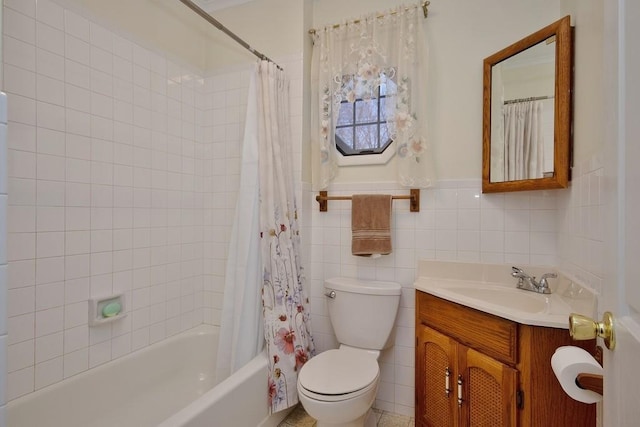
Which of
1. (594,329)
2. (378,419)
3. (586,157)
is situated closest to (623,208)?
(594,329)

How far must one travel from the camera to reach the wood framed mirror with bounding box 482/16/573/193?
51.3 inches

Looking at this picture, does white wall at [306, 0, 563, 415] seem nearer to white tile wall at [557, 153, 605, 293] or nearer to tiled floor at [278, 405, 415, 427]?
tiled floor at [278, 405, 415, 427]

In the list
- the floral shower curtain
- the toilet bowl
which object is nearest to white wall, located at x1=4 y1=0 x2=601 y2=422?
the floral shower curtain

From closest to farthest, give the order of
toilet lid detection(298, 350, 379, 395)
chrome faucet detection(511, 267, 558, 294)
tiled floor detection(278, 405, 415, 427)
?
toilet lid detection(298, 350, 379, 395) → chrome faucet detection(511, 267, 558, 294) → tiled floor detection(278, 405, 415, 427)

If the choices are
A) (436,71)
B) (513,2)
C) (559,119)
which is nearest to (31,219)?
(436,71)

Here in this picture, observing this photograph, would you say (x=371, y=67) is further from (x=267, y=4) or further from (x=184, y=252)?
(x=184, y=252)

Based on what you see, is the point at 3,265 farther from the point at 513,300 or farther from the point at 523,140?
the point at 523,140

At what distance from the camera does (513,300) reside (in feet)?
4.72

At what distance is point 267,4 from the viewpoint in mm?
2000

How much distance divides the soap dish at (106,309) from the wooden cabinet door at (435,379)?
1533mm

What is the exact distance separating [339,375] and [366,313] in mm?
372

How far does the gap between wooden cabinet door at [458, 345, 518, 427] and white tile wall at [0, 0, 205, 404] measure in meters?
1.65

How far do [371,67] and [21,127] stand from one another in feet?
5.61

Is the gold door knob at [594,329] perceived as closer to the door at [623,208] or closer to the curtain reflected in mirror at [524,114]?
the door at [623,208]
